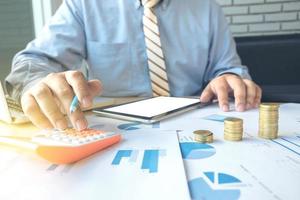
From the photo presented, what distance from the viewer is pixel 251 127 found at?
55cm

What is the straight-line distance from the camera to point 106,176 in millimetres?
371

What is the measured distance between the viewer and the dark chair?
1813 mm

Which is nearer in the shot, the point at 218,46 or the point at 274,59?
the point at 218,46

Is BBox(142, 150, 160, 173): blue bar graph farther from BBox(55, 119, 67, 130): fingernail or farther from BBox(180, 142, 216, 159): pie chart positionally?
BBox(55, 119, 67, 130): fingernail

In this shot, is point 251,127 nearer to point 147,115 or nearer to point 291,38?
point 147,115

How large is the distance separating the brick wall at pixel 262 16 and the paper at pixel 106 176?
6.57 ft

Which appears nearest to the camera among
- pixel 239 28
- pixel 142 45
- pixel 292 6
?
pixel 142 45

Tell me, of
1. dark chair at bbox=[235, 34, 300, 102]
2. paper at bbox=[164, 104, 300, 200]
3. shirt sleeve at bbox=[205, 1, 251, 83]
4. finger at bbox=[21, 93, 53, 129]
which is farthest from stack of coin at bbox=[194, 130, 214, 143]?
dark chair at bbox=[235, 34, 300, 102]

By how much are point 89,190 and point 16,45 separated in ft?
4.40

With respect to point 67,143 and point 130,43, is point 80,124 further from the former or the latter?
point 130,43

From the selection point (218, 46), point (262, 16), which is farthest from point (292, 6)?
point (218, 46)

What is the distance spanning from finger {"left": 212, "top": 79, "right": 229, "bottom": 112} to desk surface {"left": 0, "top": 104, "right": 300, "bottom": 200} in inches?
6.2

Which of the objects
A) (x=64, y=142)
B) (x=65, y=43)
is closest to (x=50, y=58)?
(x=65, y=43)

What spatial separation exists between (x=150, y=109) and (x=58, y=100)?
184 mm
